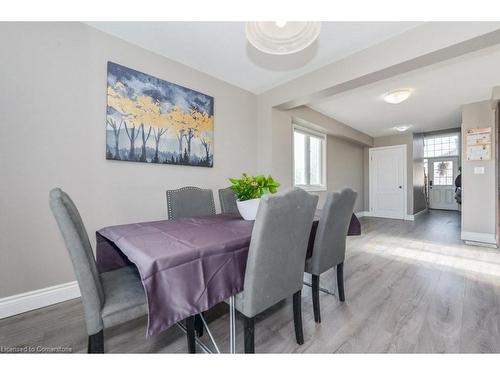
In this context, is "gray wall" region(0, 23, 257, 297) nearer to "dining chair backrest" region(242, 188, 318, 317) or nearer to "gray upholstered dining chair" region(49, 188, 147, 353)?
"gray upholstered dining chair" region(49, 188, 147, 353)

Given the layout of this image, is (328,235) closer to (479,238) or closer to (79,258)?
(79,258)

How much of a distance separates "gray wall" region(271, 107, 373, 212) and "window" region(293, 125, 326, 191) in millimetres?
202

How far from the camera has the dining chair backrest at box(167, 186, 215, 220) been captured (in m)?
1.98

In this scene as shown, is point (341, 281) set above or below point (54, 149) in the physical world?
below

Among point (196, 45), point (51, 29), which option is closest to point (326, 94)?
point (196, 45)

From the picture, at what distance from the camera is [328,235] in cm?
162

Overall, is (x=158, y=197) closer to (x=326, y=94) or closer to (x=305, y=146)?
(x=326, y=94)

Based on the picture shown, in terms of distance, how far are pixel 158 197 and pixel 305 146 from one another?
10.5 ft

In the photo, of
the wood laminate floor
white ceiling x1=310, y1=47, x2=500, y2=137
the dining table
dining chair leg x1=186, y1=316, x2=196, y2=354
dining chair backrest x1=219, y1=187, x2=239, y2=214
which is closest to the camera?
the dining table

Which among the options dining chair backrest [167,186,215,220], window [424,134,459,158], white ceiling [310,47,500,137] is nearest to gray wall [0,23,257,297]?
dining chair backrest [167,186,215,220]

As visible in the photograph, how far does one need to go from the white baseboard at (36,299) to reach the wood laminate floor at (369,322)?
6 centimetres

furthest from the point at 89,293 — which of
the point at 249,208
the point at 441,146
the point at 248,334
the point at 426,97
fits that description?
the point at 441,146

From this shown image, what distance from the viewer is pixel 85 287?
915mm

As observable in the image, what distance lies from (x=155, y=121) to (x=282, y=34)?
1.50 metres
